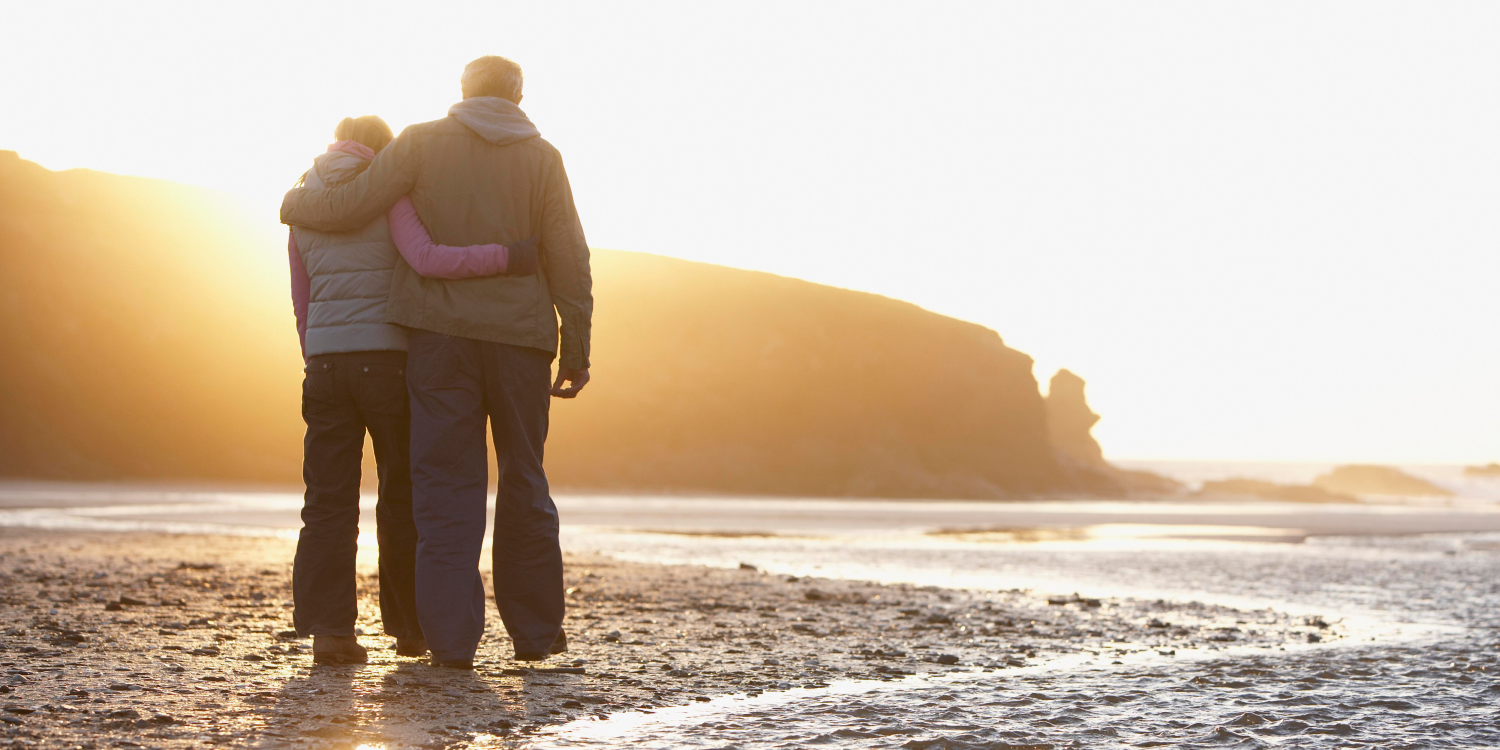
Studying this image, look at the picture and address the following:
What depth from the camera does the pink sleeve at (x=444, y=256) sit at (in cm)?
345

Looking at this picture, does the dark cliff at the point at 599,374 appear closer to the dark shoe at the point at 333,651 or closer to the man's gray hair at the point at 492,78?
the man's gray hair at the point at 492,78

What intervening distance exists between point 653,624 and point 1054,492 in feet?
183

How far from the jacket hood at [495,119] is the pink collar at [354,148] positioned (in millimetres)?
310

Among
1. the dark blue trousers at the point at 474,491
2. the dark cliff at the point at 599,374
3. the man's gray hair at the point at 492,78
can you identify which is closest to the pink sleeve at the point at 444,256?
the dark blue trousers at the point at 474,491

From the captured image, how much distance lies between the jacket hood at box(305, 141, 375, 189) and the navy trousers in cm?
56

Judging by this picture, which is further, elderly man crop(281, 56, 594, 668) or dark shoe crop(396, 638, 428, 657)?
dark shoe crop(396, 638, 428, 657)

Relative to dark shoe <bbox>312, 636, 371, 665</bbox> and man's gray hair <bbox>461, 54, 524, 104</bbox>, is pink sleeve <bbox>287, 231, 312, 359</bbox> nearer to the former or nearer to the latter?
man's gray hair <bbox>461, 54, 524, 104</bbox>

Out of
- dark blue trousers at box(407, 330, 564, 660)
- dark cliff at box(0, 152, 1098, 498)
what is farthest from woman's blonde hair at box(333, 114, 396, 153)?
dark cliff at box(0, 152, 1098, 498)

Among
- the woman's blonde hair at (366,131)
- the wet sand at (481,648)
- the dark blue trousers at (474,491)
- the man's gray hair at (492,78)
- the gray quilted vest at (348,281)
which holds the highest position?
the man's gray hair at (492,78)

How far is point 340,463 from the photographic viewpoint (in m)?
3.57

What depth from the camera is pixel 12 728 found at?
7.91 ft

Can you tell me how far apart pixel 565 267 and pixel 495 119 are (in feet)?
1.74

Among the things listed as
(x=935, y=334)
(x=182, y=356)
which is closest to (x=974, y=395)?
(x=935, y=334)

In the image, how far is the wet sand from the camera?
265 cm
